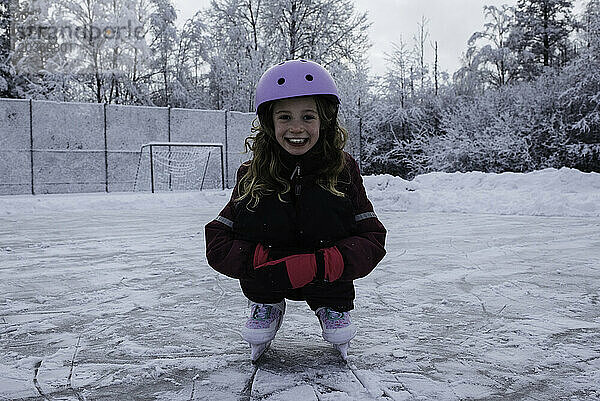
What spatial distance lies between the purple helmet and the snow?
0.75 meters

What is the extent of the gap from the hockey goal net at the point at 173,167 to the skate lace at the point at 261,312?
11.0 meters

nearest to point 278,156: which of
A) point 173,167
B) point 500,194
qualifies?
point 500,194

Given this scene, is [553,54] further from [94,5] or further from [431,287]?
[431,287]

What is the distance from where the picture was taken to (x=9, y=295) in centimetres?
244

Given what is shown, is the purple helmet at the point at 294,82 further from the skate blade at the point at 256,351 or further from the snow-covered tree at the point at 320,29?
the snow-covered tree at the point at 320,29

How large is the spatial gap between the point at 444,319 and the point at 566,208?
5.53m

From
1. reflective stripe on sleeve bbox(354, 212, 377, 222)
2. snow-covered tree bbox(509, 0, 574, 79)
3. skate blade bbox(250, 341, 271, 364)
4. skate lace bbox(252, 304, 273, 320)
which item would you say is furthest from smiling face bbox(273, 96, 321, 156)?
snow-covered tree bbox(509, 0, 574, 79)

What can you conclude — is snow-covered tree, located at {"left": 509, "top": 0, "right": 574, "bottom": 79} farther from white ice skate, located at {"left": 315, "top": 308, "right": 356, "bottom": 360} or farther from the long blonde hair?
white ice skate, located at {"left": 315, "top": 308, "right": 356, "bottom": 360}

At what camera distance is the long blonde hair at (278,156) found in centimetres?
158

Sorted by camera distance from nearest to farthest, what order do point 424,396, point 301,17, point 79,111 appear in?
point 424,396 < point 79,111 < point 301,17

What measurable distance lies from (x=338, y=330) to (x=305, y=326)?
1.33 feet

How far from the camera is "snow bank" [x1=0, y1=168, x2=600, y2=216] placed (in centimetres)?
718

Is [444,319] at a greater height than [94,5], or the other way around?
[94,5]

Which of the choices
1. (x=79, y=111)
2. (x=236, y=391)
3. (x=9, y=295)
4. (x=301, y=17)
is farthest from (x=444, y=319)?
(x=301, y=17)
